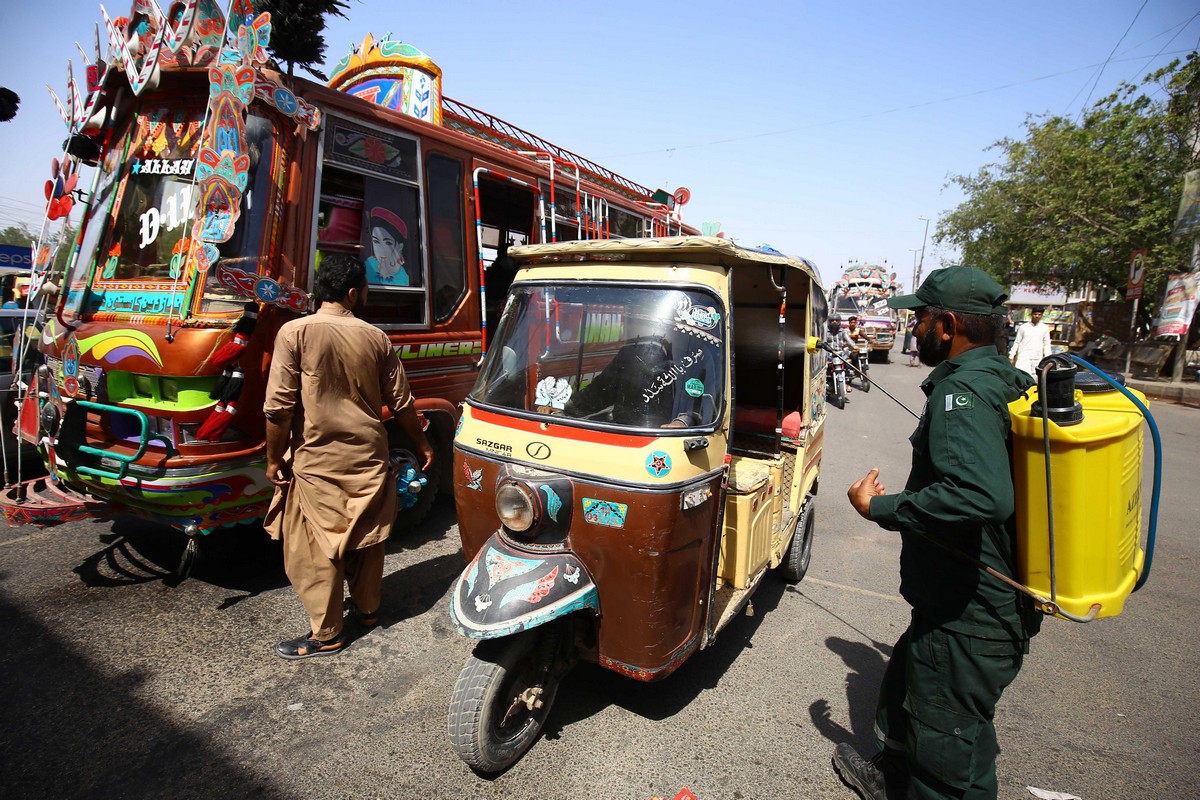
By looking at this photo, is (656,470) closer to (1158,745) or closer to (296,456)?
(296,456)

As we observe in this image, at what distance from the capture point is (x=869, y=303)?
17578 millimetres

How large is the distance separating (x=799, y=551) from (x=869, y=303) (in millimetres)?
15426

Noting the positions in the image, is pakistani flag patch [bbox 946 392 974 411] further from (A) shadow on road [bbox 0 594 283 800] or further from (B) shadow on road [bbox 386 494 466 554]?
(B) shadow on road [bbox 386 494 466 554]

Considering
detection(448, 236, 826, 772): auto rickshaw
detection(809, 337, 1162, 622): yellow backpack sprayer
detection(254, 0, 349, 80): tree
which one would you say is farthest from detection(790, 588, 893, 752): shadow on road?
detection(254, 0, 349, 80): tree

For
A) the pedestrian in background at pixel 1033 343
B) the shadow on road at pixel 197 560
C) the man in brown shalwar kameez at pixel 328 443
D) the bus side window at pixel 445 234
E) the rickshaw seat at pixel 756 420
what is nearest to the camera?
the man in brown shalwar kameez at pixel 328 443

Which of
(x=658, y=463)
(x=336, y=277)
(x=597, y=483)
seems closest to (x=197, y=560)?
(x=336, y=277)

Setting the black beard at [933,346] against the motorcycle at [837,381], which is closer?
the black beard at [933,346]

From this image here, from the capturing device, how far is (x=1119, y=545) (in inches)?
67.8

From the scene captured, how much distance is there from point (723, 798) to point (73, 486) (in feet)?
12.9

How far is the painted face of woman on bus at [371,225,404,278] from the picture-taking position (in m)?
4.28

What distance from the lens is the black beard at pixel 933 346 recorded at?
2117 mm

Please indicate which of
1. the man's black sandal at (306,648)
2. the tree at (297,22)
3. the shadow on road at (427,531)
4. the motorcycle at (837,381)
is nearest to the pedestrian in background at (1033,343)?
the motorcycle at (837,381)

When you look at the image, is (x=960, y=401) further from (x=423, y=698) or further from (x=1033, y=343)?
(x=1033, y=343)

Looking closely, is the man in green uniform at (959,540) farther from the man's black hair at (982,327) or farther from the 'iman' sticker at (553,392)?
the 'iman' sticker at (553,392)
